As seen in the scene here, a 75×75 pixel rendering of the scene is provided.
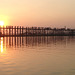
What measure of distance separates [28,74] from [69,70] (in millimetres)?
2207

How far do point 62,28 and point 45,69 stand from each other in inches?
3698

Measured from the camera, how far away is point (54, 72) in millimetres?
9398

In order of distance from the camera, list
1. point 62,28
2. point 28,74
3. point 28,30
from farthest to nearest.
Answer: point 62,28
point 28,30
point 28,74

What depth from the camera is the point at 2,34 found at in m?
80.6

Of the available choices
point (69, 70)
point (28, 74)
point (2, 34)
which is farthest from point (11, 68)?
point (2, 34)

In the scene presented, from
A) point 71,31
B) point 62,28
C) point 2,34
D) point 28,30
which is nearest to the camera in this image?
point 2,34

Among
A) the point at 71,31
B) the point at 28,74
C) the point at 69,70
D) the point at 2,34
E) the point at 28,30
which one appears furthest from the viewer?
the point at 71,31

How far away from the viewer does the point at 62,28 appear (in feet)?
337

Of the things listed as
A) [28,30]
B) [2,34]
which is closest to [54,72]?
[2,34]

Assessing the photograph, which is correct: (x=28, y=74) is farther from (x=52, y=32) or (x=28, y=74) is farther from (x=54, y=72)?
(x=52, y=32)

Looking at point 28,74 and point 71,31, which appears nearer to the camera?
point 28,74

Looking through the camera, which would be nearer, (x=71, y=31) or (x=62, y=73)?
(x=62, y=73)

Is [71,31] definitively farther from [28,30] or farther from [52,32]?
[28,30]

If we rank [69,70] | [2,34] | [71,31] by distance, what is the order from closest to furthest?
1. [69,70]
2. [2,34]
3. [71,31]
